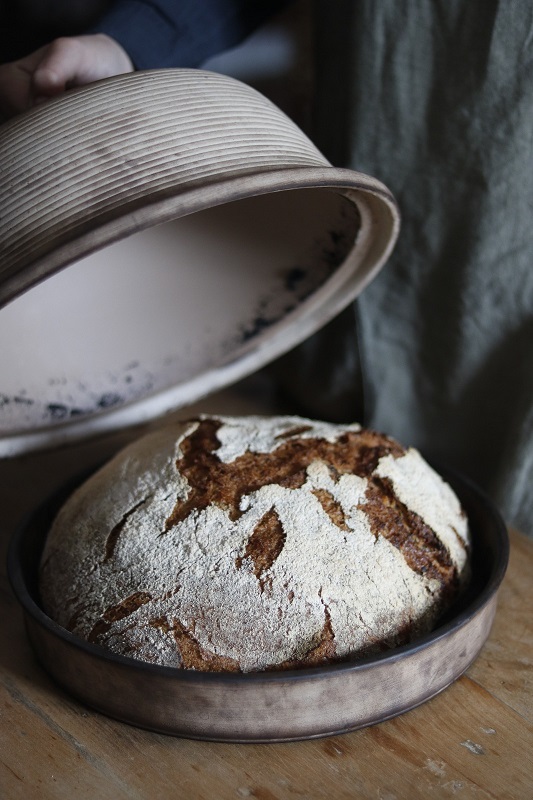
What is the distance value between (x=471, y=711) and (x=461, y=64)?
81cm

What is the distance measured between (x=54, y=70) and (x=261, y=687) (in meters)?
0.71

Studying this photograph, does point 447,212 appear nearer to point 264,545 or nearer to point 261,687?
point 264,545

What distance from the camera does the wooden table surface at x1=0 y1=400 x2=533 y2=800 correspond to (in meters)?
0.73

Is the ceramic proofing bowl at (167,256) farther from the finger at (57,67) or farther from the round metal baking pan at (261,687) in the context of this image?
the round metal baking pan at (261,687)

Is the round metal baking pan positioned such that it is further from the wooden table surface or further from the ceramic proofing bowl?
the ceramic proofing bowl

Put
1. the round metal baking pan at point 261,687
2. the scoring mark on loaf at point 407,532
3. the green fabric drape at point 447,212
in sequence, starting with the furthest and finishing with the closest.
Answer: the green fabric drape at point 447,212 < the scoring mark on loaf at point 407,532 < the round metal baking pan at point 261,687

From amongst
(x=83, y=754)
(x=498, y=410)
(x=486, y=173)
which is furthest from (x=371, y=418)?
(x=83, y=754)

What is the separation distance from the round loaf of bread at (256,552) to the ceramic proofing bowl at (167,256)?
0.22 metres

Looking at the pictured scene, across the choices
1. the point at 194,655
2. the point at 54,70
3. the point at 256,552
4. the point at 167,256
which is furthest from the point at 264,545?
the point at 54,70

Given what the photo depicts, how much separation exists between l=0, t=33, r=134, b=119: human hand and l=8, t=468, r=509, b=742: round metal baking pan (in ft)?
1.84

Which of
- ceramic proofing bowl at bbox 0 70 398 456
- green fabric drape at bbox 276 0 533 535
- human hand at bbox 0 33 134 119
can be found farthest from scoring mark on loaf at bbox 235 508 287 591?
human hand at bbox 0 33 134 119

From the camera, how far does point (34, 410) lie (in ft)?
3.60

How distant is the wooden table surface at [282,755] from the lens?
73cm

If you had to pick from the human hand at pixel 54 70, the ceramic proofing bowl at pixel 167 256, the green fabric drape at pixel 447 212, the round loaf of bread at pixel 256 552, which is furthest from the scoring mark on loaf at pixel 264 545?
the human hand at pixel 54 70
